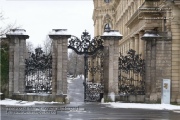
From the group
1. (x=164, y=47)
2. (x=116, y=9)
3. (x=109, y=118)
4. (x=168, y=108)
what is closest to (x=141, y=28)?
(x=164, y=47)

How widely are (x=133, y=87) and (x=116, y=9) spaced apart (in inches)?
2445

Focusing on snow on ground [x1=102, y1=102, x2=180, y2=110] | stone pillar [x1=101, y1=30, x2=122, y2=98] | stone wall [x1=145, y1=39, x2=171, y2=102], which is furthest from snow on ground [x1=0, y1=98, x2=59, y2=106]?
stone wall [x1=145, y1=39, x2=171, y2=102]

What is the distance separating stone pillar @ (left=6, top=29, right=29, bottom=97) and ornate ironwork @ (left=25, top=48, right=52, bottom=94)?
0.51m

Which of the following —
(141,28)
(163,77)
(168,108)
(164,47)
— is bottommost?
(168,108)

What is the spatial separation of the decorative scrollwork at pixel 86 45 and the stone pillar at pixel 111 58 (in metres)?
0.90

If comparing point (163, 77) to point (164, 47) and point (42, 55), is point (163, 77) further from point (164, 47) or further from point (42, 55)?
point (42, 55)

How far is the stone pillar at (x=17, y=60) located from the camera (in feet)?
82.1

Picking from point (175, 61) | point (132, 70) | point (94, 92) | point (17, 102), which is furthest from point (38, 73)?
point (175, 61)

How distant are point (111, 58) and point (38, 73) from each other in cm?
485

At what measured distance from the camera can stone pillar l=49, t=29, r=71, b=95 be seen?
24.6 meters

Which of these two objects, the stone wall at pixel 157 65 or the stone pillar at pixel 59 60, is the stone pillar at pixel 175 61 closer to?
the stone wall at pixel 157 65

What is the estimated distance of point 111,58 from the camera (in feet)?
80.9

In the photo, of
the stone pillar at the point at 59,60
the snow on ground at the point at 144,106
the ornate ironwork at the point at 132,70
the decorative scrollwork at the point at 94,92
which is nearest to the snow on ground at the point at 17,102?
the stone pillar at the point at 59,60

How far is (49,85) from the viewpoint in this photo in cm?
2562
